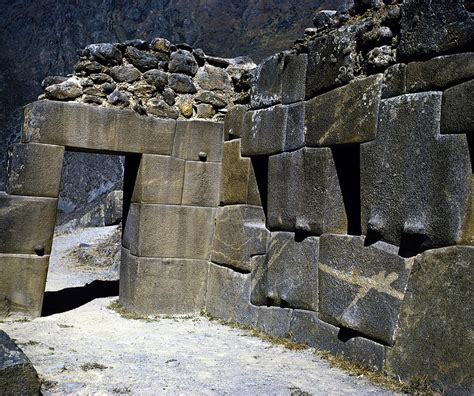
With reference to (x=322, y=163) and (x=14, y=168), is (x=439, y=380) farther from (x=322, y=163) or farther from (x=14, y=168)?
(x=14, y=168)

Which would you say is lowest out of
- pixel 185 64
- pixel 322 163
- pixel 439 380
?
pixel 439 380

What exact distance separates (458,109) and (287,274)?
2238 mm

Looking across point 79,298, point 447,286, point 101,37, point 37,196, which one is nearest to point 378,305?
point 447,286

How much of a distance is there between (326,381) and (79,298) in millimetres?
4178

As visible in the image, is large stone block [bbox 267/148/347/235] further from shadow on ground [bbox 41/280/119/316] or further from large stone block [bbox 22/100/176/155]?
shadow on ground [bbox 41/280/119/316]

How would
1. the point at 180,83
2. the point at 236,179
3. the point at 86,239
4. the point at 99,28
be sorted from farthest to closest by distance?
the point at 99,28 < the point at 86,239 < the point at 180,83 < the point at 236,179

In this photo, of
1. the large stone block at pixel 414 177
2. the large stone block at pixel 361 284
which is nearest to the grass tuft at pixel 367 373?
the large stone block at pixel 361 284

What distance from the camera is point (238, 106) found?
20.1 ft

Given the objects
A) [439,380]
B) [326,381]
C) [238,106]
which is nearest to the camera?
[439,380]

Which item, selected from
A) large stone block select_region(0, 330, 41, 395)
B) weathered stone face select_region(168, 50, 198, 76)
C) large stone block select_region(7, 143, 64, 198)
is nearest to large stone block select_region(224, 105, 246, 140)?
weathered stone face select_region(168, 50, 198, 76)

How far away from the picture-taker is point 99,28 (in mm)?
28172

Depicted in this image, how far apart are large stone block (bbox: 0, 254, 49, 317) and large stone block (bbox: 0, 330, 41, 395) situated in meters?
2.65

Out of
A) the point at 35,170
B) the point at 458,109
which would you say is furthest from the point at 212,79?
the point at 458,109

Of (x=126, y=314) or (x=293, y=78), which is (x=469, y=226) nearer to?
(x=293, y=78)
